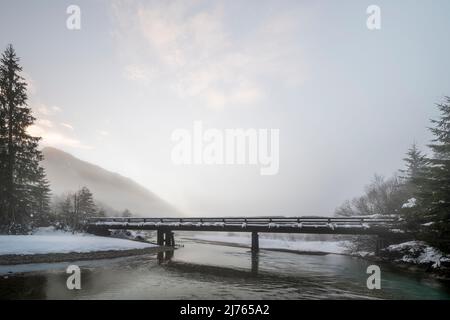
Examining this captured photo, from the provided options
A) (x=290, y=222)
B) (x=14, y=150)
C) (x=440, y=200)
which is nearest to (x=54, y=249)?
(x=14, y=150)

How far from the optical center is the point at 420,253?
2738 cm

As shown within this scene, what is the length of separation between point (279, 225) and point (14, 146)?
1125 inches

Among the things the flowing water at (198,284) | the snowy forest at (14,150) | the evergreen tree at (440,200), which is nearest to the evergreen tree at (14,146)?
the snowy forest at (14,150)

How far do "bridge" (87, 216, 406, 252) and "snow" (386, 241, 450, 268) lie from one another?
1124 millimetres

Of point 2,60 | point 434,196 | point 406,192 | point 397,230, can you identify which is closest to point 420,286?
point 434,196

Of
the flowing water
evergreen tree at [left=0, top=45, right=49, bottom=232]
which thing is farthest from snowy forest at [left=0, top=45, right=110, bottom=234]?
the flowing water

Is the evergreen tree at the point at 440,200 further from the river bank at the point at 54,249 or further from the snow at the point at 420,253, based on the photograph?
the river bank at the point at 54,249

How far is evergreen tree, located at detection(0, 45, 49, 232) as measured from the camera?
30000mm

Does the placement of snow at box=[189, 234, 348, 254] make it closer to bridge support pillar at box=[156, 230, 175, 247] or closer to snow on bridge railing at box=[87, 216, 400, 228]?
snow on bridge railing at box=[87, 216, 400, 228]

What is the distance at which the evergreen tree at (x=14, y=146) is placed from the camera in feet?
98.4

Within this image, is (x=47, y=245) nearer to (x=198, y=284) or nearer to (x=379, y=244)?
(x=198, y=284)

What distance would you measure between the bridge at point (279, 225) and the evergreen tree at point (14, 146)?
1377 cm
